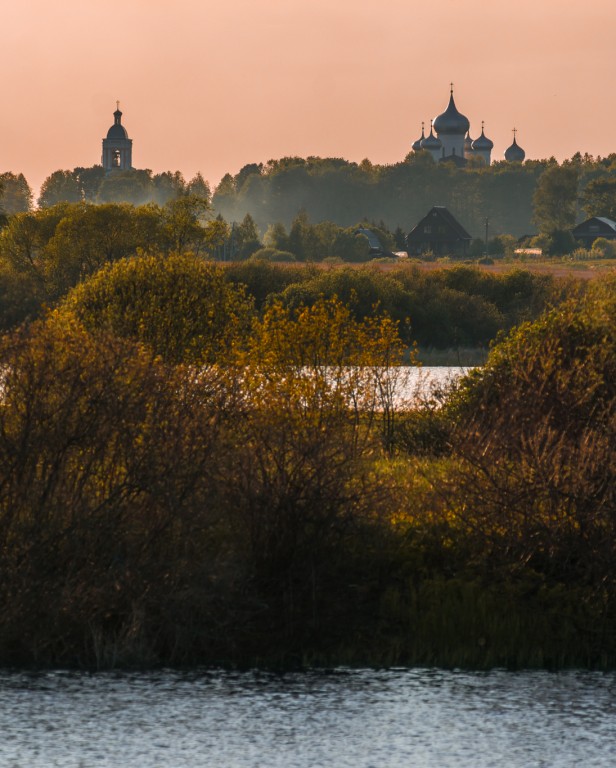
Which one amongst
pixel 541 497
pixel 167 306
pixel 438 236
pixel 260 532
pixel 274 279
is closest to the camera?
pixel 260 532

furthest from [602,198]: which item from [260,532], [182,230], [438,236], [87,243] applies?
[260,532]

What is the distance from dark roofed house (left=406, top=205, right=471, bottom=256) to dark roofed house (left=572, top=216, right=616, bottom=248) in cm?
1225

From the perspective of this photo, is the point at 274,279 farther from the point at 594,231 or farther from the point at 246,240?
the point at 594,231

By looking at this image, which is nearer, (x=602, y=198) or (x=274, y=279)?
(x=274, y=279)

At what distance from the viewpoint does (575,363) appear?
2444cm

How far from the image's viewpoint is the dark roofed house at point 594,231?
6495 inches

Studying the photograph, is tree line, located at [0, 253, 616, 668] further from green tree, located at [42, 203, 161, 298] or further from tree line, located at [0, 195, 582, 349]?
green tree, located at [42, 203, 161, 298]

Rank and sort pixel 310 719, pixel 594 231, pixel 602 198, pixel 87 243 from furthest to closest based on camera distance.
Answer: pixel 602 198 < pixel 594 231 < pixel 87 243 < pixel 310 719

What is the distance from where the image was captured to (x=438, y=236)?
565 feet

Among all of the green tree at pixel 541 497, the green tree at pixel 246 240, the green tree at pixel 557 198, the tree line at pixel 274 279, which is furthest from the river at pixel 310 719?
the green tree at pixel 557 198

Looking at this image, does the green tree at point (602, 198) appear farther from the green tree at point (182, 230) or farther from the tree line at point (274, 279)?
the tree line at point (274, 279)

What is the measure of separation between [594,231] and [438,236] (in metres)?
17.0

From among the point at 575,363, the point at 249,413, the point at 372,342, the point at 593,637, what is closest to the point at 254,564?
the point at 249,413

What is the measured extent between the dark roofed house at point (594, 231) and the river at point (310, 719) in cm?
14898
